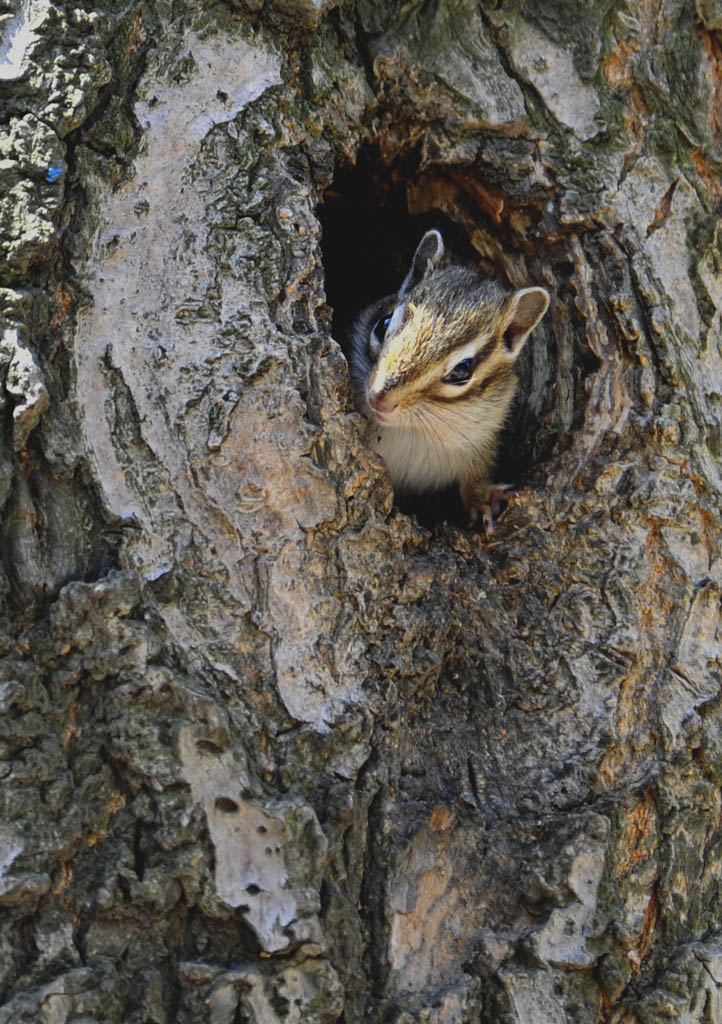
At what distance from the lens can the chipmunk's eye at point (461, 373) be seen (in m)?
4.30

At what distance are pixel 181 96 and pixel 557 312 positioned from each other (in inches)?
62.1

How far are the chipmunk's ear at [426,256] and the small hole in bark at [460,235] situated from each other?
0.11m

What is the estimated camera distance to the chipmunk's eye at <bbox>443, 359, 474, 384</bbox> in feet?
14.1

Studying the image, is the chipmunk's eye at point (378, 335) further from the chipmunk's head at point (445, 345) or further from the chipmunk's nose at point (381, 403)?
the chipmunk's nose at point (381, 403)

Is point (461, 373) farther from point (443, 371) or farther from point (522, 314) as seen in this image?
point (522, 314)

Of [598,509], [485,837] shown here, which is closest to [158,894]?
[485,837]

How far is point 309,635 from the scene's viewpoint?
314cm

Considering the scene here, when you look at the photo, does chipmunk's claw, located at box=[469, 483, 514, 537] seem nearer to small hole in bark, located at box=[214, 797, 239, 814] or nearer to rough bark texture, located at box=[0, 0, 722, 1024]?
rough bark texture, located at box=[0, 0, 722, 1024]

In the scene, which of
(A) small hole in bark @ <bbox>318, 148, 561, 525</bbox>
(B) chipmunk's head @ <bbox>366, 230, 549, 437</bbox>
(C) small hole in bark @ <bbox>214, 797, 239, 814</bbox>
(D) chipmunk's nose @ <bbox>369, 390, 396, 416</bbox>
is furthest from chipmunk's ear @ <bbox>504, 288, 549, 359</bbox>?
(C) small hole in bark @ <bbox>214, 797, 239, 814</bbox>

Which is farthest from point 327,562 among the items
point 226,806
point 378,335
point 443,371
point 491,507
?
point 378,335

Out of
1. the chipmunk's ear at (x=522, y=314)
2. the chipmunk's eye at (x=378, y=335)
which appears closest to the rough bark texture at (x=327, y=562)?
the chipmunk's ear at (x=522, y=314)

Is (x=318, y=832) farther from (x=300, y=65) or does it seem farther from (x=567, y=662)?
(x=300, y=65)

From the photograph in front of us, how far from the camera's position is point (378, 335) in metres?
4.54

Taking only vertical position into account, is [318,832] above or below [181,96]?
below
